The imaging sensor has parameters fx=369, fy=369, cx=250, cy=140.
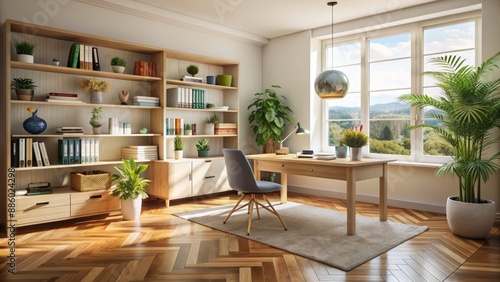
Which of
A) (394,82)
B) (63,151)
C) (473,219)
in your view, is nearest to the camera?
(473,219)

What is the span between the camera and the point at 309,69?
6.21 metres

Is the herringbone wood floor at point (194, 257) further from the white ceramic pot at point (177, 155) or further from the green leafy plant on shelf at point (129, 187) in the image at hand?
the white ceramic pot at point (177, 155)

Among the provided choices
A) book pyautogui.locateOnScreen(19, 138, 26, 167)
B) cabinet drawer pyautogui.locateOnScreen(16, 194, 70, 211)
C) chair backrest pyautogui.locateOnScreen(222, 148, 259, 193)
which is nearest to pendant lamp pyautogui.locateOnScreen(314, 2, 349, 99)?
chair backrest pyautogui.locateOnScreen(222, 148, 259, 193)

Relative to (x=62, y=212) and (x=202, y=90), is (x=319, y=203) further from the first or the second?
(x=62, y=212)

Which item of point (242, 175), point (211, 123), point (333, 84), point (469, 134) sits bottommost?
point (242, 175)

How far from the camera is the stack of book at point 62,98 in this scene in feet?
13.6

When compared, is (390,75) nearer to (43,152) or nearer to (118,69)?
(118,69)

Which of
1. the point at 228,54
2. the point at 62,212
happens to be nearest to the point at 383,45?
the point at 228,54

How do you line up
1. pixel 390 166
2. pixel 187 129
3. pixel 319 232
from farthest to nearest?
pixel 187 129
pixel 390 166
pixel 319 232

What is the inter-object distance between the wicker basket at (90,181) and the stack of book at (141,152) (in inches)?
21.8

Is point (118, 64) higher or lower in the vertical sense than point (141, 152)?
higher

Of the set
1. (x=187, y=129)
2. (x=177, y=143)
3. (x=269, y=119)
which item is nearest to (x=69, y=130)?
(x=177, y=143)

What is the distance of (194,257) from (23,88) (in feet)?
8.66

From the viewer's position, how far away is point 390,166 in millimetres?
5336
